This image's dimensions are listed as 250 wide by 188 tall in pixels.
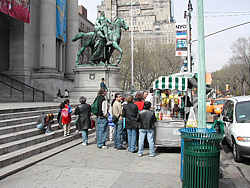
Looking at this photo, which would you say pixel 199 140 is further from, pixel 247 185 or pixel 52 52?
pixel 52 52

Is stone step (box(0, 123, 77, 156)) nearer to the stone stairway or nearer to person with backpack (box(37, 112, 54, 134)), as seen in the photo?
the stone stairway

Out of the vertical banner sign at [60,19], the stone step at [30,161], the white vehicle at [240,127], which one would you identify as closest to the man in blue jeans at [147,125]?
the white vehicle at [240,127]

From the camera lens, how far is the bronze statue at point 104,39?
2073 centimetres

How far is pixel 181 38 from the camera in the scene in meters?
19.9

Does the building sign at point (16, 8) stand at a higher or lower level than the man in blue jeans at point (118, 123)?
higher

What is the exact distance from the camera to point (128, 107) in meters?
9.15

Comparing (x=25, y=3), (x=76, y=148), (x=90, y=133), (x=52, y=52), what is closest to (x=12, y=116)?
(x=76, y=148)

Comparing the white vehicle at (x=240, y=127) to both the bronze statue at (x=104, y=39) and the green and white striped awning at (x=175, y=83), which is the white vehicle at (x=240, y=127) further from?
the bronze statue at (x=104, y=39)

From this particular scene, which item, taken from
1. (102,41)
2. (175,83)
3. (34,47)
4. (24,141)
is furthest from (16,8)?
(24,141)

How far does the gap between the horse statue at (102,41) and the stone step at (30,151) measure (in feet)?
38.6

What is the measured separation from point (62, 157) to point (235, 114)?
550 centimetres

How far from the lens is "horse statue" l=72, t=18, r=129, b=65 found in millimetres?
20719

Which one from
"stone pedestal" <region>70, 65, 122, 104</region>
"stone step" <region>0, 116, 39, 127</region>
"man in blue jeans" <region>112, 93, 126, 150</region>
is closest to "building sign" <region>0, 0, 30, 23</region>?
"stone pedestal" <region>70, 65, 122, 104</region>

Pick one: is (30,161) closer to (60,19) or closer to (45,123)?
(45,123)
